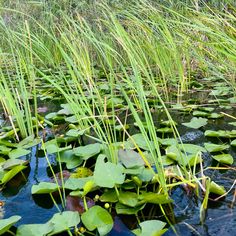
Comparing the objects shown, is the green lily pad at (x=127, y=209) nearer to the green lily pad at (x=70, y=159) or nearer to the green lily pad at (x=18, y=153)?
the green lily pad at (x=70, y=159)

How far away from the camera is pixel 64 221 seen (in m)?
0.82

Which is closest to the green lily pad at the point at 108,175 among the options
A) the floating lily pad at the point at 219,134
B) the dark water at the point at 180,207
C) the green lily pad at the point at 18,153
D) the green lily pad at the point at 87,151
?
the dark water at the point at 180,207

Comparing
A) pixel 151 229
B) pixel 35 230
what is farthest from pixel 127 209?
pixel 35 230

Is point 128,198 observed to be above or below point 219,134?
above

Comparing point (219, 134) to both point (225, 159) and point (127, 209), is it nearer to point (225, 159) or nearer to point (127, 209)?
point (225, 159)

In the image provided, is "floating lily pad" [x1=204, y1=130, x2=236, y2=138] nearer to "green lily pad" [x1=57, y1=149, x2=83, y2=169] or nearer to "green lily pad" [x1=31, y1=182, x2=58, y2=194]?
"green lily pad" [x1=57, y1=149, x2=83, y2=169]

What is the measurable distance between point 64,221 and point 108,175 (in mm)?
190

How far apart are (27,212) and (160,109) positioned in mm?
1247

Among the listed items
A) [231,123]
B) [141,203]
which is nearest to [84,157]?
[141,203]

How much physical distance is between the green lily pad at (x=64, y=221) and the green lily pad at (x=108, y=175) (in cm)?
13

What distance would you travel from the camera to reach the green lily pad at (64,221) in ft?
2.63

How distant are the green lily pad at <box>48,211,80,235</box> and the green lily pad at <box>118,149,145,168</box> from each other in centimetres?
27

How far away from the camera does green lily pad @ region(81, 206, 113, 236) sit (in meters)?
0.82

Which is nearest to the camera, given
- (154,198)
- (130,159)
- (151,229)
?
(151,229)
